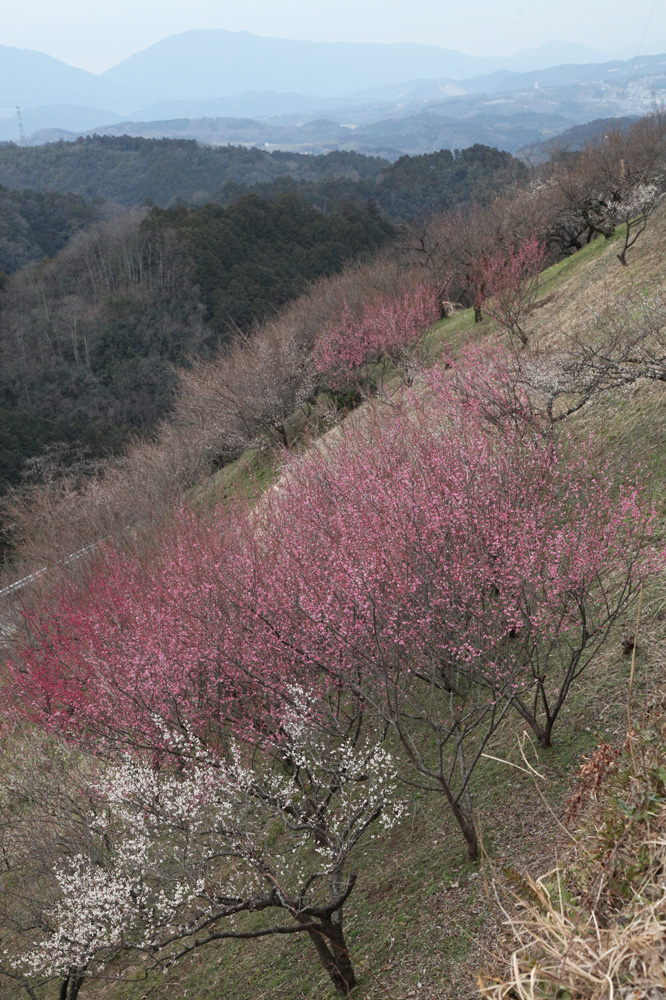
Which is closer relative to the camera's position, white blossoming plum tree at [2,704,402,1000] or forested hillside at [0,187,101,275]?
white blossoming plum tree at [2,704,402,1000]

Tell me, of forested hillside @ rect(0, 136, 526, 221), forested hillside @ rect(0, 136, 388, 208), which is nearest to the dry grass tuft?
forested hillside @ rect(0, 136, 526, 221)

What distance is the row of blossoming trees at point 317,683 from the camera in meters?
6.96

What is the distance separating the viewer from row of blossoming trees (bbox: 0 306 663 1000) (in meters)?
6.96

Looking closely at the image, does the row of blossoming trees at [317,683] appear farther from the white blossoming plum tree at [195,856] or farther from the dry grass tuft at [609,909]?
the dry grass tuft at [609,909]

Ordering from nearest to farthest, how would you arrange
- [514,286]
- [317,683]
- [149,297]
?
[317,683], [514,286], [149,297]

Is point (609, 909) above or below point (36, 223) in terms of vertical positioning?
below

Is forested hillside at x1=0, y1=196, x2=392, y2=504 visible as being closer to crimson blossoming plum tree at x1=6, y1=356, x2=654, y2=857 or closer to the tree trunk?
crimson blossoming plum tree at x1=6, y1=356, x2=654, y2=857

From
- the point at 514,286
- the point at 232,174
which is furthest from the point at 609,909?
the point at 232,174

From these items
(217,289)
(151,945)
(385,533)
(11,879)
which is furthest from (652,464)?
(217,289)

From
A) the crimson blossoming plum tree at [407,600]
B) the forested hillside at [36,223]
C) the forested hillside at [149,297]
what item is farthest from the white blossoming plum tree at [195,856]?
the forested hillside at [36,223]

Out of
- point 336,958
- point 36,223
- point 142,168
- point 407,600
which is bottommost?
point 336,958

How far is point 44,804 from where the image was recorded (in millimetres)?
9734

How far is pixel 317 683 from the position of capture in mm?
9883

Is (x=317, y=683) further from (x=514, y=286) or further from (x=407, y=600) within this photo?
(x=514, y=286)
